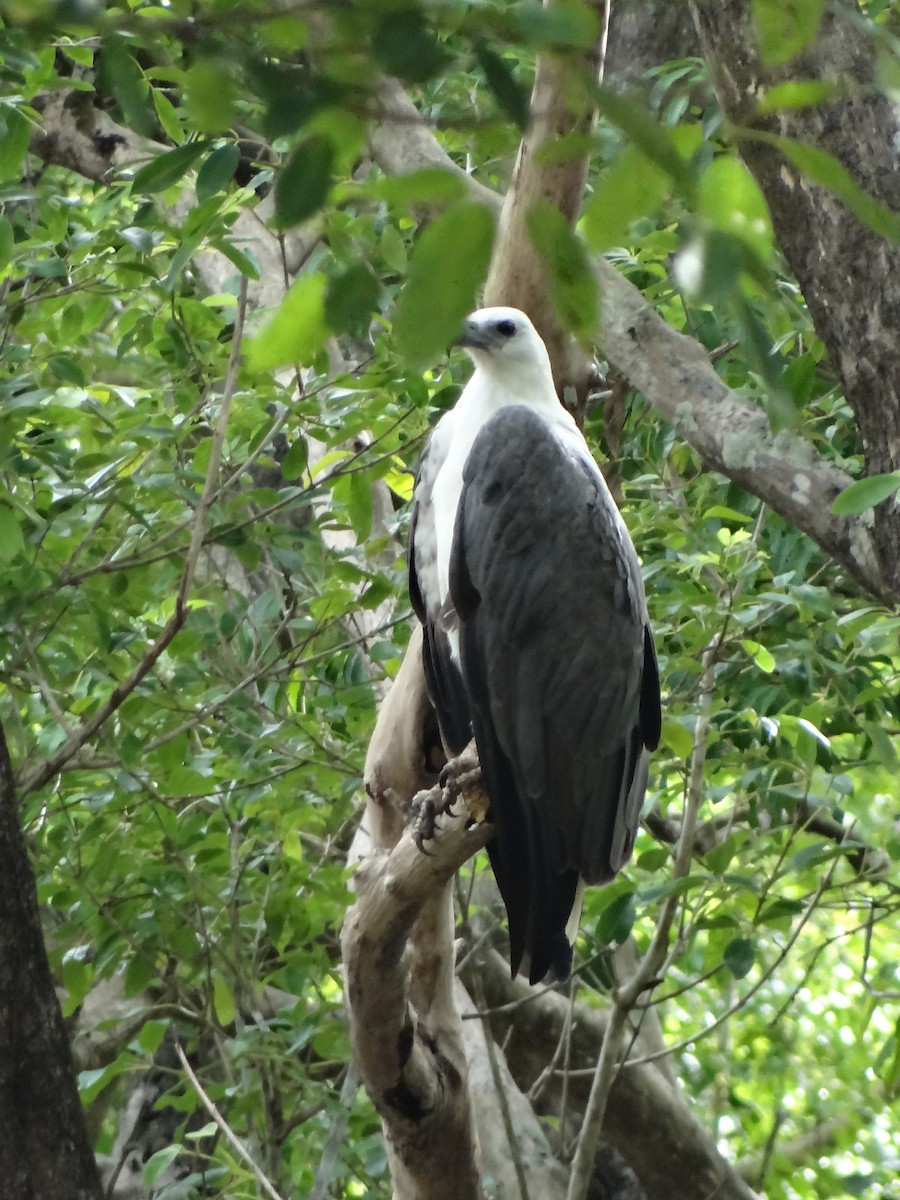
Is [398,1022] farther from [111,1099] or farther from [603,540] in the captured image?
[111,1099]

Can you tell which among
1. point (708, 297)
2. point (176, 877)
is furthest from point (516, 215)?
point (176, 877)

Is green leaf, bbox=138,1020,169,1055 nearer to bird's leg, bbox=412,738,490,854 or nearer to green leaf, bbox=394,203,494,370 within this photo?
bird's leg, bbox=412,738,490,854

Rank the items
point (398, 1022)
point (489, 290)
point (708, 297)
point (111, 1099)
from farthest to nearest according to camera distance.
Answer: point (111, 1099)
point (489, 290)
point (398, 1022)
point (708, 297)

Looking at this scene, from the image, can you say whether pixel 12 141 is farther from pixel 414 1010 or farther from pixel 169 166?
pixel 414 1010

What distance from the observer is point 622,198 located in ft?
2.45

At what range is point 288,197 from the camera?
2.27 ft

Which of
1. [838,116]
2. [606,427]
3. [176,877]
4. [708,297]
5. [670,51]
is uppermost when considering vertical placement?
[670,51]

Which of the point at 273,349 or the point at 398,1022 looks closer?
the point at 273,349

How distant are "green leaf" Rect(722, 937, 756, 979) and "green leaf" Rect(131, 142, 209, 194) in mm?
1726

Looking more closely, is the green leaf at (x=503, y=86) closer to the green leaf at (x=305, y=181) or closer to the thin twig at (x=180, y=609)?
the green leaf at (x=305, y=181)

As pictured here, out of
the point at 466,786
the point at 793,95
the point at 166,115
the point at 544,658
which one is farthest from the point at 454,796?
the point at 793,95

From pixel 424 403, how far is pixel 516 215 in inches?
33.6

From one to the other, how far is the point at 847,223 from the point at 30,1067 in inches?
77.6

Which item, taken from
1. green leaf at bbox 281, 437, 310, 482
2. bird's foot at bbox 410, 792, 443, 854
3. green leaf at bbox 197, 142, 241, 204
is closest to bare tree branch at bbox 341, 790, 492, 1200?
bird's foot at bbox 410, 792, 443, 854
